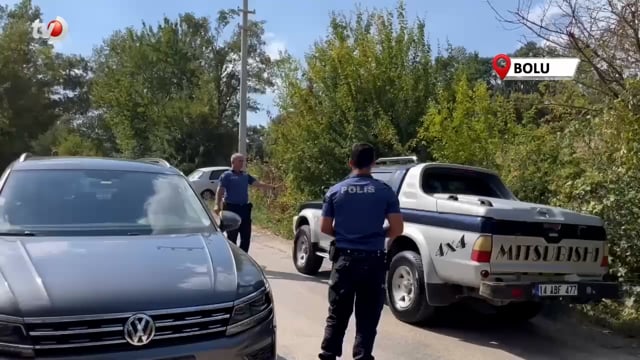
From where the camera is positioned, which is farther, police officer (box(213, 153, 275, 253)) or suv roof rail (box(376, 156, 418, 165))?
police officer (box(213, 153, 275, 253))

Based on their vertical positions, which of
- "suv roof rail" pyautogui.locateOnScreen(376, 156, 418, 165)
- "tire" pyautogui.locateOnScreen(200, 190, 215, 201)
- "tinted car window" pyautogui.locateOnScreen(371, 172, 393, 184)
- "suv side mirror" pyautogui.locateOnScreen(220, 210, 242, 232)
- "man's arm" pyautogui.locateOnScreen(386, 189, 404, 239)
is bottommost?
"tire" pyautogui.locateOnScreen(200, 190, 215, 201)

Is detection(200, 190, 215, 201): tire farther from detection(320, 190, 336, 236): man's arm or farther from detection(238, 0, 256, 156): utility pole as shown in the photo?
detection(320, 190, 336, 236): man's arm

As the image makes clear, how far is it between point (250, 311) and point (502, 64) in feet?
28.2

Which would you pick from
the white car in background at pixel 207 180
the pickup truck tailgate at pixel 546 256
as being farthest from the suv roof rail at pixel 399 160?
the white car in background at pixel 207 180

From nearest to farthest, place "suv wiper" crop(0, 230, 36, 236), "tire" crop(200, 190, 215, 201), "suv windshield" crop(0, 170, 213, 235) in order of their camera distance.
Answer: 1. "suv wiper" crop(0, 230, 36, 236)
2. "suv windshield" crop(0, 170, 213, 235)
3. "tire" crop(200, 190, 215, 201)

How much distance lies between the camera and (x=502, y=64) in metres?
11.3

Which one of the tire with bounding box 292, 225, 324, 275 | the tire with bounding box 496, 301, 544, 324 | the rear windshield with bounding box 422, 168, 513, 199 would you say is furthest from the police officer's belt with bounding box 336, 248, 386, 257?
the tire with bounding box 292, 225, 324, 275

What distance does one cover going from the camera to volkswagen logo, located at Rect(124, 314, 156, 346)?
3.49m

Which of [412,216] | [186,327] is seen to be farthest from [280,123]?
[186,327]

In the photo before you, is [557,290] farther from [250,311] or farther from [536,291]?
[250,311]

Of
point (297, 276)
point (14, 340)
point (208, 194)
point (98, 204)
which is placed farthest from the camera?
point (208, 194)

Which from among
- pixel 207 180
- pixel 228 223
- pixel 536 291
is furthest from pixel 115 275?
pixel 207 180

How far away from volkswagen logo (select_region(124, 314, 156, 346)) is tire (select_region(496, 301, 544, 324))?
5.23 meters

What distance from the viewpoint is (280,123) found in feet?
55.1
